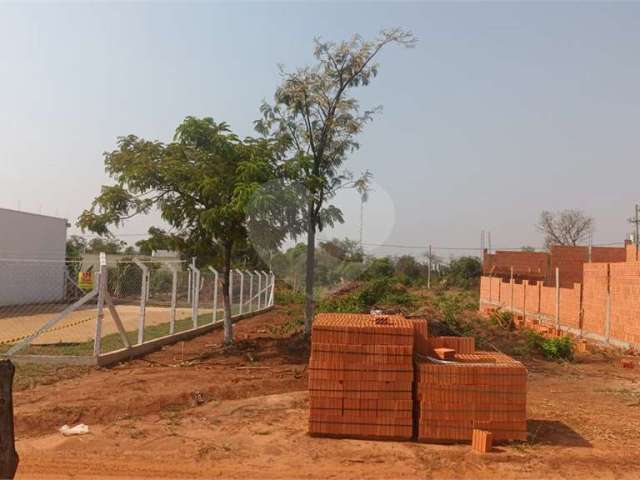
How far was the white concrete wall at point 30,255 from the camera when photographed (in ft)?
83.5

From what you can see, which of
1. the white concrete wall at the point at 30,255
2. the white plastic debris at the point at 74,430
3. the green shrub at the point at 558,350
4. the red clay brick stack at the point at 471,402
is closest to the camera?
the red clay brick stack at the point at 471,402

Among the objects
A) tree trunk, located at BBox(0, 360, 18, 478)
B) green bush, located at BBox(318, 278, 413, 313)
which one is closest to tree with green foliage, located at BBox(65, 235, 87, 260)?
green bush, located at BBox(318, 278, 413, 313)

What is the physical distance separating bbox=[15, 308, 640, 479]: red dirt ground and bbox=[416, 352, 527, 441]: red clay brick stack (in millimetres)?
178

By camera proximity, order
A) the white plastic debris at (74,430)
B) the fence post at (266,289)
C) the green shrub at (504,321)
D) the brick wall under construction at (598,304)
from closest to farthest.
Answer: the white plastic debris at (74,430)
the brick wall under construction at (598,304)
the green shrub at (504,321)
the fence post at (266,289)

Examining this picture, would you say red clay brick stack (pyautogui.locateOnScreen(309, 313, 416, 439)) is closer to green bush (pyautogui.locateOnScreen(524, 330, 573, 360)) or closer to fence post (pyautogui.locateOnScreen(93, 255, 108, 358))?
fence post (pyautogui.locateOnScreen(93, 255, 108, 358))

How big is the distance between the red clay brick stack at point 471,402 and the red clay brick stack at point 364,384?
0.20 m

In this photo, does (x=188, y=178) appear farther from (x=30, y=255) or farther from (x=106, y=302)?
(x=30, y=255)

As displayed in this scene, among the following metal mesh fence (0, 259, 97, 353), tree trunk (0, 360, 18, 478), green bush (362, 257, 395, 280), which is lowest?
metal mesh fence (0, 259, 97, 353)

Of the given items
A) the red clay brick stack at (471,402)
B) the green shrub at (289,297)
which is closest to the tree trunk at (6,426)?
the red clay brick stack at (471,402)

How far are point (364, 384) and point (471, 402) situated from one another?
112 centimetres

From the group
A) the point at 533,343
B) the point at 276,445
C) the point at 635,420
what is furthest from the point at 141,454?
the point at 533,343

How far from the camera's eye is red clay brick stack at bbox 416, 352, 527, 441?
253 inches

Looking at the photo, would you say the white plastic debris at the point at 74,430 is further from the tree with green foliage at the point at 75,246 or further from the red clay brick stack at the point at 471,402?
the tree with green foliage at the point at 75,246

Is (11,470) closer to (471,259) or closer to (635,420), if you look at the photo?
(635,420)
